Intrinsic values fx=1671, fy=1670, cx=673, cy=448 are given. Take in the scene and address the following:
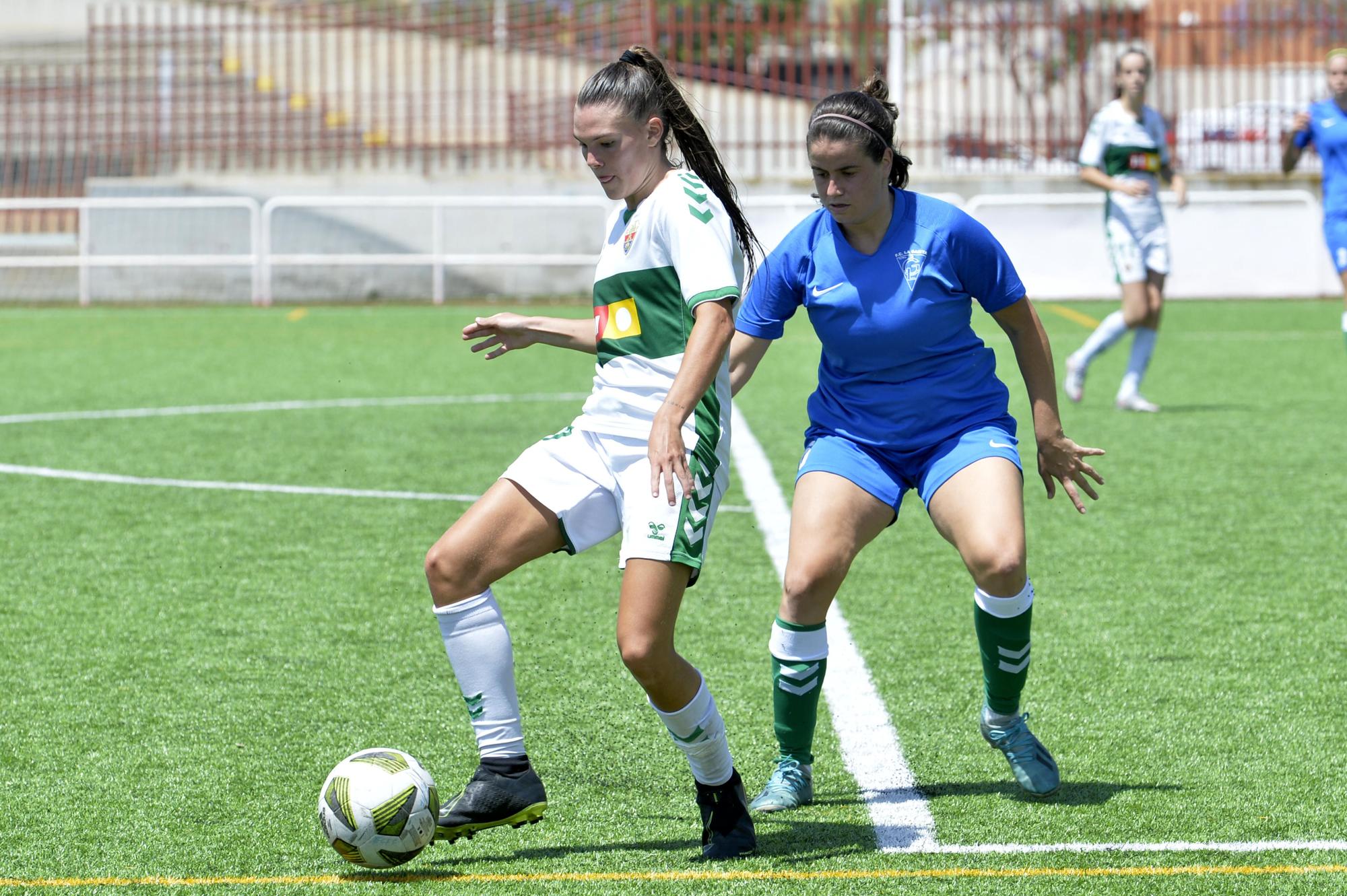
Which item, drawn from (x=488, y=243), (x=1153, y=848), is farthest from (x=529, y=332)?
(x=488, y=243)

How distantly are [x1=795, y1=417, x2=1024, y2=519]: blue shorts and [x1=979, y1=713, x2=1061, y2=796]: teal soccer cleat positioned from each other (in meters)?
0.60

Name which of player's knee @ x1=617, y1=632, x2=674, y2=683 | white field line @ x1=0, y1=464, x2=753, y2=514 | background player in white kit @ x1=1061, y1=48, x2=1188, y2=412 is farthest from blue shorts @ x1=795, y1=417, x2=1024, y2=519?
background player in white kit @ x1=1061, y1=48, x2=1188, y2=412

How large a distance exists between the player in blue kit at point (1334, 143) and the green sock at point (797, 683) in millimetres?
7063

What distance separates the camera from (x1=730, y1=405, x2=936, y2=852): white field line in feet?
12.6

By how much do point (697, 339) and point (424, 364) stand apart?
11115 millimetres

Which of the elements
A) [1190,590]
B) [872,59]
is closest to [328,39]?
[872,59]

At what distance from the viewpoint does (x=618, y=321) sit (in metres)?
3.82

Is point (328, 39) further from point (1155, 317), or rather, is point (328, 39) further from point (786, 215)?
point (1155, 317)

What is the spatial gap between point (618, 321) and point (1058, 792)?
158 cm

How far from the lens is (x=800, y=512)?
411 centimetres

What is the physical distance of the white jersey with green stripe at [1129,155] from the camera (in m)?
11.0

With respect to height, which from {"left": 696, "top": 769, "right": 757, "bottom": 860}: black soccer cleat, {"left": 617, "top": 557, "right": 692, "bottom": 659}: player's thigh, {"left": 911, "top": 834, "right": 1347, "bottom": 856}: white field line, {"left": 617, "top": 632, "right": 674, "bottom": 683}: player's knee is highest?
{"left": 617, "top": 557, "right": 692, "bottom": 659}: player's thigh

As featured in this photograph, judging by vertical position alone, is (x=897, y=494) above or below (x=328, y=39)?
below

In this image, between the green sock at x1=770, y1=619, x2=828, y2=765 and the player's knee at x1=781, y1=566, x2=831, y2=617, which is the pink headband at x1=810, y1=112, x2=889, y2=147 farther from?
the green sock at x1=770, y1=619, x2=828, y2=765
